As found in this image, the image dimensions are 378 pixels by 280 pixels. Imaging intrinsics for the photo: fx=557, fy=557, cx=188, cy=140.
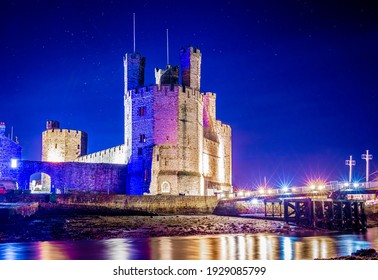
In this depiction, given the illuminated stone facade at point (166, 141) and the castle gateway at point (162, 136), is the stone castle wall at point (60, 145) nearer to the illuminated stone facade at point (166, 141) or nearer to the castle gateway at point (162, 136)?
the castle gateway at point (162, 136)

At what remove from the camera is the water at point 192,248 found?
39.4 ft

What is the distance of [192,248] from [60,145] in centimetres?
2895

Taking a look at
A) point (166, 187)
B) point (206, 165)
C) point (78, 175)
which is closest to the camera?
point (166, 187)

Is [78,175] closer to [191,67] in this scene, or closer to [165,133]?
[165,133]

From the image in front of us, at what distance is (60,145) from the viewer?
40750 millimetres

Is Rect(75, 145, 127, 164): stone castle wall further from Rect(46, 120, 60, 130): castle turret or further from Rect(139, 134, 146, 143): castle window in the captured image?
Rect(46, 120, 60, 130): castle turret

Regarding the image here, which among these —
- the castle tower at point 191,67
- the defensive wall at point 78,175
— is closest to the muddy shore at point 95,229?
the defensive wall at point 78,175

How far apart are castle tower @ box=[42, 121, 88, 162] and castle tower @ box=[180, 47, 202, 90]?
1209 centimetres

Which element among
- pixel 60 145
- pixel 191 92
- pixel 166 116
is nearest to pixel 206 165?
pixel 191 92

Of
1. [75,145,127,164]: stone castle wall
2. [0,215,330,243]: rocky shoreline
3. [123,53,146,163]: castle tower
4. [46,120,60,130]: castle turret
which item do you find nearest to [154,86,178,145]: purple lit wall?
[123,53,146,163]: castle tower
